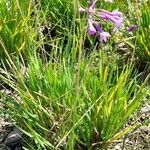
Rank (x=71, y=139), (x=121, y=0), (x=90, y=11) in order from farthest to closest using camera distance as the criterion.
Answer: (x=121, y=0) < (x=71, y=139) < (x=90, y=11)

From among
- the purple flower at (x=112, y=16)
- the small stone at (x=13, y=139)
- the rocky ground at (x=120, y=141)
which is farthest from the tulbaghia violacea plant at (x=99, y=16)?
the small stone at (x=13, y=139)

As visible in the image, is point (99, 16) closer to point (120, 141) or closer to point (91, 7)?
point (91, 7)

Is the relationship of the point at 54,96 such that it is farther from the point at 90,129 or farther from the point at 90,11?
the point at 90,11

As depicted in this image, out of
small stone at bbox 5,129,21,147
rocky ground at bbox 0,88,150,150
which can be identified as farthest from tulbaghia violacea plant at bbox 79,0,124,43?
small stone at bbox 5,129,21,147

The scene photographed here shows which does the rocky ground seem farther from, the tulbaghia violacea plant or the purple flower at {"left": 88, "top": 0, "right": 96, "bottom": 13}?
the purple flower at {"left": 88, "top": 0, "right": 96, "bottom": 13}

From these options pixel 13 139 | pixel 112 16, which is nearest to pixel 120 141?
pixel 13 139

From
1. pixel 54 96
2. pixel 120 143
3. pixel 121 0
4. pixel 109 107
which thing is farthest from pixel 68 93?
pixel 121 0

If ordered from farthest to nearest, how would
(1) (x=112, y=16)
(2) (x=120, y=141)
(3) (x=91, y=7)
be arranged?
(2) (x=120, y=141)
(1) (x=112, y=16)
(3) (x=91, y=7)

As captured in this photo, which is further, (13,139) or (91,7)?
(13,139)

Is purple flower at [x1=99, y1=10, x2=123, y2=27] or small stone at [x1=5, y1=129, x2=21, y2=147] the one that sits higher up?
purple flower at [x1=99, y1=10, x2=123, y2=27]

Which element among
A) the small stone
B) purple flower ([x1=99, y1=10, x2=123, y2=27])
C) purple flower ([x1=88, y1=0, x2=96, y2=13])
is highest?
purple flower ([x1=88, y1=0, x2=96, y2=13])

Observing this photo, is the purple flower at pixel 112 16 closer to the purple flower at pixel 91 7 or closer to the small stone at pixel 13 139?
the purple flower at pixel 91 7
